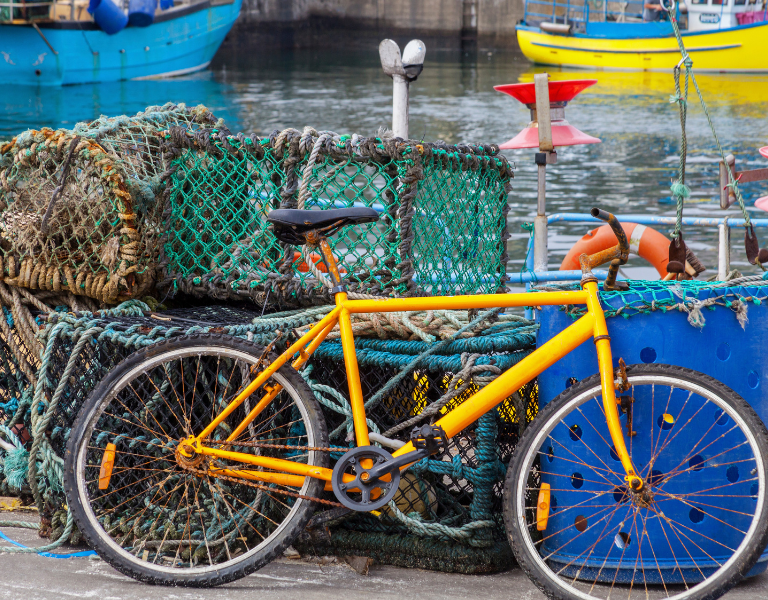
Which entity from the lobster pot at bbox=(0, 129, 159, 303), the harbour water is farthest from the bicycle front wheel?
the harbour water

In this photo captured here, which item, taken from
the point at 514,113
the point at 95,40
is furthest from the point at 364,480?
the point at 95,40

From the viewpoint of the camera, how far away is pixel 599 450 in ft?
9.39

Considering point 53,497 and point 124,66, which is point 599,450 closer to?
point 53,497

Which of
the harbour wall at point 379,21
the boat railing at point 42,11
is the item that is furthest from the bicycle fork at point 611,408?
the harbour wall at point 379,21

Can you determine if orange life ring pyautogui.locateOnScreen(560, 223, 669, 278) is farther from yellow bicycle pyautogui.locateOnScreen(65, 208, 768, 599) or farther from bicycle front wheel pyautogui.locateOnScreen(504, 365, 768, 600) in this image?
bicycle front wheel pyautogui.locateOnScreen(504, 365, 768, 600)

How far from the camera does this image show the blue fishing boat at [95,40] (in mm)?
29828

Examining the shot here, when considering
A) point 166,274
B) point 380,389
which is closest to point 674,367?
point 380,389

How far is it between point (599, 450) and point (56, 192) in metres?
2.41

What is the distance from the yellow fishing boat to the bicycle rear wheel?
29936mm

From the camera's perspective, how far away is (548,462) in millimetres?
Result: 2965

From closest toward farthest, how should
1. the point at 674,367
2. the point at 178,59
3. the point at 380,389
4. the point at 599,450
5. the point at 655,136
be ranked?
1. the point at 674,367
2. the point at 599,450
3. the point at 380,389
4. the point at 655,136
5. the point at 178,59

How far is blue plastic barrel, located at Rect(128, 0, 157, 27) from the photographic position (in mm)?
31734

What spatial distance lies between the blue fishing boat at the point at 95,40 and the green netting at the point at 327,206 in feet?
94.8

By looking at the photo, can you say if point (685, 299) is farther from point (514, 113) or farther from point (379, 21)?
point (379, 21)
